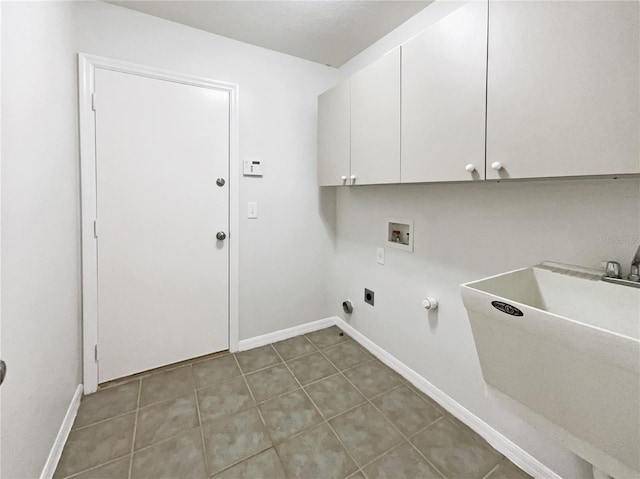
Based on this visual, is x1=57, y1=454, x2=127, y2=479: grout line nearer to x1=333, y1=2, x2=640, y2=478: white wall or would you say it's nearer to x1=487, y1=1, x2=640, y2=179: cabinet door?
x1=333, y1=2, x2=640, y2=478: white wall

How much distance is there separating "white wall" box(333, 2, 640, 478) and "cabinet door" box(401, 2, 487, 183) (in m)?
0.30

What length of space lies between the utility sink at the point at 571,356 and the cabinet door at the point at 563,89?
0.42m

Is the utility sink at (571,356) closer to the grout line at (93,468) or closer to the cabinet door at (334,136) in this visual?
the cabinet door at (334,136)

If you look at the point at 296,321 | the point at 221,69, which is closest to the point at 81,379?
the point at 296,321

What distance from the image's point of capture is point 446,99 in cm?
126

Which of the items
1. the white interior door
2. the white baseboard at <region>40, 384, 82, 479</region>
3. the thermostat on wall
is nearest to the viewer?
the white baseboard at <region>40, 384, 82, 479</region>

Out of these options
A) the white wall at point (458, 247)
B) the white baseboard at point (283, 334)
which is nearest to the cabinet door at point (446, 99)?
the white wall at point (458, 247)

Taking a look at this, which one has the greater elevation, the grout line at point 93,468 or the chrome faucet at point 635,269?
the chrome faucet at point 635,269

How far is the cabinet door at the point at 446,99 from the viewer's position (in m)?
1.13

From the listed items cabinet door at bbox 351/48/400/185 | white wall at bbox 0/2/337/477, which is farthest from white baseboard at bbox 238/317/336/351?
cabinet door at bbox 351/48/400/185

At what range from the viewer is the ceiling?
168 cm

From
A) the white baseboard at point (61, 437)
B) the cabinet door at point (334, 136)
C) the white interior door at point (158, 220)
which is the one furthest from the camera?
the cabinet door at point (334, 136)

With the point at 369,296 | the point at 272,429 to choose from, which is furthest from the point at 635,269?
the point at 272,429

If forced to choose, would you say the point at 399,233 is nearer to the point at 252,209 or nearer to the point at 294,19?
the point at 252,209
